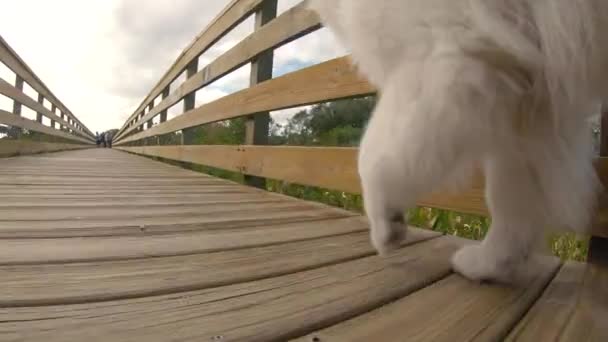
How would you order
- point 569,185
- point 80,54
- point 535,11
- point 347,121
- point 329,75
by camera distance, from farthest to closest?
point 80,54, point 347,121, point 329,75, point 569,185, point 535,11

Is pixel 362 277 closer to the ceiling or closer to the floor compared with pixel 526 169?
closer to the floor

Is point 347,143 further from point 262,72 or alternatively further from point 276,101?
point 262,72

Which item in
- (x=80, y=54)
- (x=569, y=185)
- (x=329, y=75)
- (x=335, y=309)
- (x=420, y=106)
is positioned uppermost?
(x=80, y=54)

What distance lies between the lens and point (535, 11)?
526mm

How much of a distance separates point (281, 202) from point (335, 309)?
1125 millimetres

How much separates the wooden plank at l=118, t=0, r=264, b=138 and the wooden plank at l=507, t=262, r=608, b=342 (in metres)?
2.04

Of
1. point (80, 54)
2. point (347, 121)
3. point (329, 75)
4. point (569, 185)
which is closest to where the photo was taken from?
point (569, 185)

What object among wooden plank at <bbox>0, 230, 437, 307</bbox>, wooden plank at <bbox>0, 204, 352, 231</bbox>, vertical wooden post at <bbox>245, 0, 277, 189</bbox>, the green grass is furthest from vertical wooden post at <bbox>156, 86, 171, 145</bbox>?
wooden plank at <bbox>0, 230, 437, 307</bbox>

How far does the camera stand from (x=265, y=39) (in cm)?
208

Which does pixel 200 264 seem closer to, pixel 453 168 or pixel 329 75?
pixel 453 168

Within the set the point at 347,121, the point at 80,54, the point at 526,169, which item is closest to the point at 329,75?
the point at 347,121

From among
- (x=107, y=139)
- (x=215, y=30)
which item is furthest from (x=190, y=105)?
(x=107, y=139)

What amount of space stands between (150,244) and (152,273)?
218 millimetres

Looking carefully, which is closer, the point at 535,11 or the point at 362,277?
the point at 535,11
